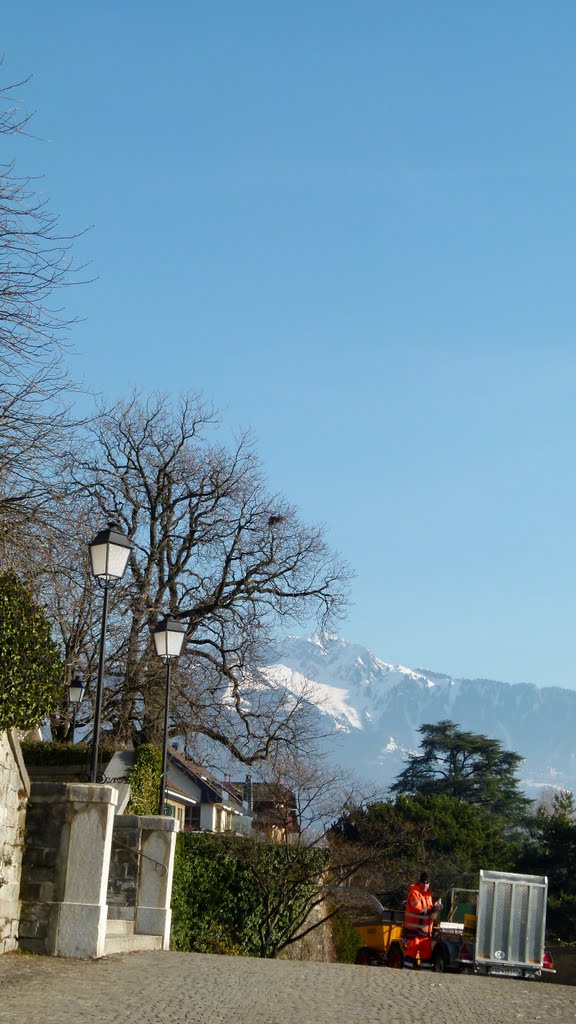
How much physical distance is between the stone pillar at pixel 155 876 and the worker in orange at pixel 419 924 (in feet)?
16.0

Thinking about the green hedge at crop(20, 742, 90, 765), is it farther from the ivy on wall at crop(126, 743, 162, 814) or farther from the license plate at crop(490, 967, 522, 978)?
the license plate at crop(490, 967, 522, 978)

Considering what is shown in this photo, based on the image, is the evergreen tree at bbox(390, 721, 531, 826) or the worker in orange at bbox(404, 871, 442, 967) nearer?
the worker in orange at bbox(404, 871, 442, 967)

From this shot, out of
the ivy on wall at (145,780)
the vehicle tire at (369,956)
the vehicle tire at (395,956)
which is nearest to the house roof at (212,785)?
the vehicle tire at (369,956)

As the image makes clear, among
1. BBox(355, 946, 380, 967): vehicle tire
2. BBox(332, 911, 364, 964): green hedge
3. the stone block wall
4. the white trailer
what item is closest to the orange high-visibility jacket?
the white trailer

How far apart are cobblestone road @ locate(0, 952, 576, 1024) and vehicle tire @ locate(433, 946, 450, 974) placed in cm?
652

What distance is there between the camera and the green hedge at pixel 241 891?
22250mm

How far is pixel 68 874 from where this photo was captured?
11.6m

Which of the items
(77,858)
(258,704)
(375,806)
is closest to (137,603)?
(258,704)

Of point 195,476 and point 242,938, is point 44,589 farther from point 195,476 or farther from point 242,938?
point 195,476

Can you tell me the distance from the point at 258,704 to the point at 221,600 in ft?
10.5

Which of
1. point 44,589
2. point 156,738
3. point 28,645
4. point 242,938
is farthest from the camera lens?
point 156,738

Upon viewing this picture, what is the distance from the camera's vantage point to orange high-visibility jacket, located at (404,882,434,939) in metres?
18.8

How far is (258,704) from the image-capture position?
3138 centimetres

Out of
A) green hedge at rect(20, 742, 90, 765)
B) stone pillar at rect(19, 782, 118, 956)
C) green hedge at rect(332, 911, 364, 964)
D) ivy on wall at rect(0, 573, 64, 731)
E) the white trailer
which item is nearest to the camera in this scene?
ivy on wall at rect(0, 573, 64, 731)
